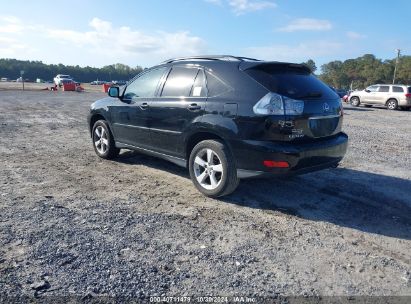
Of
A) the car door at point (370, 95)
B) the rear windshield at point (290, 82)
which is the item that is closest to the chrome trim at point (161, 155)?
the rear windshield at point (290, 82)

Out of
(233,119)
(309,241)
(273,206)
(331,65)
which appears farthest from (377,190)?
(331,65)

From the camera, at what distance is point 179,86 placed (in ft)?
17.4

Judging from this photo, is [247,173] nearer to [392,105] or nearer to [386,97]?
[392,105]

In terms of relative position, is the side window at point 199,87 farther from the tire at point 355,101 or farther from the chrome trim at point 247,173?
the tire at point 355,101

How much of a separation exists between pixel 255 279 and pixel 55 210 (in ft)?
8.40

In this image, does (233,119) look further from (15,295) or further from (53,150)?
(53,150)

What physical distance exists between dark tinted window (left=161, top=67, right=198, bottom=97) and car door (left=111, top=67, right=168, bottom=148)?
27 cm

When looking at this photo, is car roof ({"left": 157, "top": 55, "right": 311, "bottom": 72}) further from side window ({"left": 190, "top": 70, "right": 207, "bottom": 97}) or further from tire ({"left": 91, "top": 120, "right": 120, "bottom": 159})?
tire ({"left": 91, "top": 120, "right": 120, "bottom": 159})

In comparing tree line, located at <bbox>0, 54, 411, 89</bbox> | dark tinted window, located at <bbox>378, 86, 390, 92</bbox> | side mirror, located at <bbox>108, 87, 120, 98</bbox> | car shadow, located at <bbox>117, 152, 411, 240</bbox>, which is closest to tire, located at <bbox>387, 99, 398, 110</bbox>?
dark tinted window, located at <bbox>378, 86, 390, 92</bbox>

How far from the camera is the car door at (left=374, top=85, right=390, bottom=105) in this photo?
84.1 feet

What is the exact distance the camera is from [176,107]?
5.14m

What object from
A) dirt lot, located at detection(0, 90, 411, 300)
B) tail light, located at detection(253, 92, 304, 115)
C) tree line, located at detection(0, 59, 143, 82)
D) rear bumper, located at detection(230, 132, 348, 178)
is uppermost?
tree line, located at detection(0, 59, 143, 82)

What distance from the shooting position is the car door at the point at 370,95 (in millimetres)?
26406

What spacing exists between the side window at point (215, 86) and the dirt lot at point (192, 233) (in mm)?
1409
